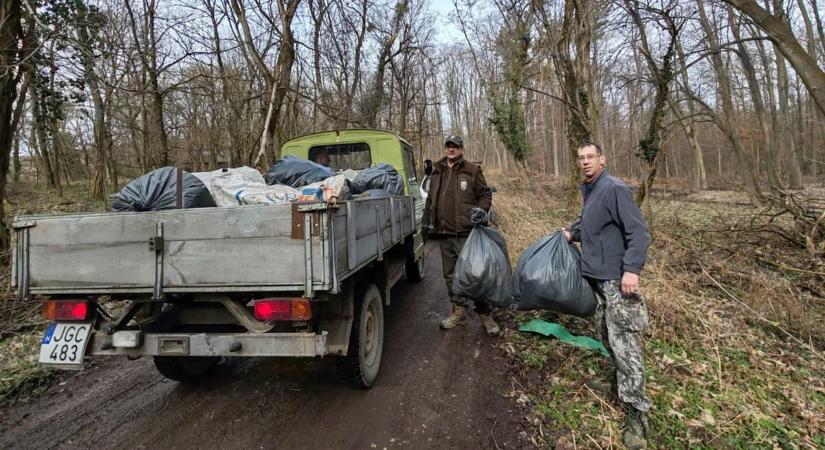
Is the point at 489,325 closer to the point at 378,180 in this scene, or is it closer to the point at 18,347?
the point at 378,180

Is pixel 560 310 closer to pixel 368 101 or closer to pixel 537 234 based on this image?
pixel 537 234

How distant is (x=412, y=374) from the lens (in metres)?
3.26

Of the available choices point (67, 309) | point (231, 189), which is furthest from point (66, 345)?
point (231, 189)

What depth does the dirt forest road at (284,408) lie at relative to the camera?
2.46 meters

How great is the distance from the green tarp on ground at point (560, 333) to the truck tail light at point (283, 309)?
7.72 feet

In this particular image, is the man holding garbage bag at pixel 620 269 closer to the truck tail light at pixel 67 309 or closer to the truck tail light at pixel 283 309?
the truck tail light at pixel 283 309

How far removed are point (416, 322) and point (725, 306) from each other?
129 inches

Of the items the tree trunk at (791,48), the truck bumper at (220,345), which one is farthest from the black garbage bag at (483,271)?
the tree trunk at (791,48)

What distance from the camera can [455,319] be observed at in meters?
4.21

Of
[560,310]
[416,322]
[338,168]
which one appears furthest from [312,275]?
[338,168]

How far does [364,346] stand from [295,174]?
5.95 feet

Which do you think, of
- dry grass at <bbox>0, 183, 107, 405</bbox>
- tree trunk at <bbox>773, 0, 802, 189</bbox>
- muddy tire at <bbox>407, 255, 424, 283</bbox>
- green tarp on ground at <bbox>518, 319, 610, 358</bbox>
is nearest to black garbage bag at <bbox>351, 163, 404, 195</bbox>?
muddy tire at <bbox>407, 255, 424, 283</bbox>

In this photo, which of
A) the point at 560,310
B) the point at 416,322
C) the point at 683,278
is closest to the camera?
the point at 560,310

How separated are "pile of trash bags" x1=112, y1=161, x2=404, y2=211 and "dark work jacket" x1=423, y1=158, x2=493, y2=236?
63cm
